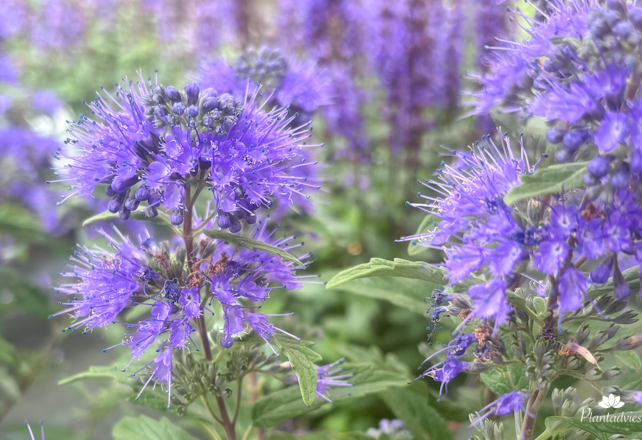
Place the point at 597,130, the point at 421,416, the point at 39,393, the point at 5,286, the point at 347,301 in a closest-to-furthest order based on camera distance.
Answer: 1. the point at 597,130
2. the point at 421,416
3. the point at 5,286
4. the point at 347,301
5. the point at 39,393

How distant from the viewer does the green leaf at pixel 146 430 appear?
1.65 meters

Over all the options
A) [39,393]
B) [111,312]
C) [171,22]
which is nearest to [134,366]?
[111,312]

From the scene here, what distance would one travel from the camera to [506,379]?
1.57m

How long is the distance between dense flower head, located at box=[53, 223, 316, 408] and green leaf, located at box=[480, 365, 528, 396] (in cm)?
68

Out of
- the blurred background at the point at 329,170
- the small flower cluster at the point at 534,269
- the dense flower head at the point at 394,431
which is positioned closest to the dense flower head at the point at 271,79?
the blurred background at the point at 329,170

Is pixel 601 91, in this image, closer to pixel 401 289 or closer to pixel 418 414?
pixel 401 289

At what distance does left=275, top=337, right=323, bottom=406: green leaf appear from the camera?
1.36 meters

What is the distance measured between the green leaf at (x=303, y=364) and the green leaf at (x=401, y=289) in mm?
475

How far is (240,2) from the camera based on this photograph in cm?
436

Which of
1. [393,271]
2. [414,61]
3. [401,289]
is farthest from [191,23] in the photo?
[393,271]

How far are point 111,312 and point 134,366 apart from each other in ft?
1.12

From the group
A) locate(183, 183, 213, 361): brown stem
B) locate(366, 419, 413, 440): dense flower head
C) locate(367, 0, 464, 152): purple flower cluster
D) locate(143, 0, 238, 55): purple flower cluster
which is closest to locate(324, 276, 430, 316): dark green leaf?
locate(183, 183, 213, 361): brown stem

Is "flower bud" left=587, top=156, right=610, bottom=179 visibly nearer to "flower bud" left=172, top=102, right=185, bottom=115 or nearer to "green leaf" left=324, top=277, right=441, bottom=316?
"green leaf" left=324, top=277, right=441, bottom=316

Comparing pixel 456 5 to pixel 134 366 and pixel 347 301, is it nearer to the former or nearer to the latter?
pixel 347 301
